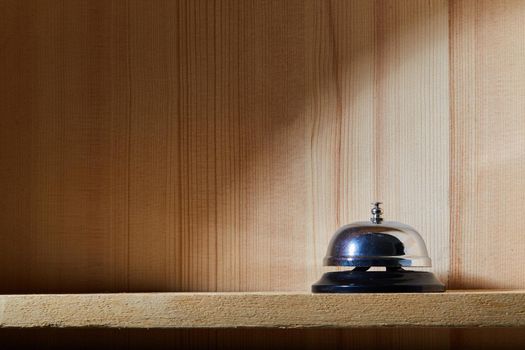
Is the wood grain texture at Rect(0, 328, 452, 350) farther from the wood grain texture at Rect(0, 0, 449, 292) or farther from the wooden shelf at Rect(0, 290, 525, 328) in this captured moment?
the wooden shelf at Rect(0, 290, 525, 328)

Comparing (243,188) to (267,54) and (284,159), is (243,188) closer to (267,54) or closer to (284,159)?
(284,159)

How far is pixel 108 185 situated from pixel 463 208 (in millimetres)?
639

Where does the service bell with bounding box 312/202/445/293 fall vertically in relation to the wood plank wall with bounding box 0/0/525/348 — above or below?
below

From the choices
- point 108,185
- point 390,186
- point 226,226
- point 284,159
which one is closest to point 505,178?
point 390,186

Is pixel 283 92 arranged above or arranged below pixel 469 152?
above

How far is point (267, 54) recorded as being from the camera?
1.56 m

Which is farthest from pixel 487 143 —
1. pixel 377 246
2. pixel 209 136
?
pixel 209 136

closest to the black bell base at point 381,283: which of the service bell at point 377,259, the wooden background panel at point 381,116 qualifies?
the service bell at point 377,259

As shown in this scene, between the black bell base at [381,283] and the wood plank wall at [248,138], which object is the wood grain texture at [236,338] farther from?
the black bell base at [381,283]

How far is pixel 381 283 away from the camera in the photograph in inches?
50.6

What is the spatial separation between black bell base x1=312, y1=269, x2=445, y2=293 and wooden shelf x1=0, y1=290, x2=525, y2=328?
0.16 feet

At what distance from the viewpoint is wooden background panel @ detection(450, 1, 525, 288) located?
4.91 feet

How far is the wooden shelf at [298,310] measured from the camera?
1.23 metres

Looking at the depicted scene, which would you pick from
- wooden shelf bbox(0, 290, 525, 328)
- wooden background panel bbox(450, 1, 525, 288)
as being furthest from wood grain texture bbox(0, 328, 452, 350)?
wooden shelf bbox(0, 290, 525, 328)
